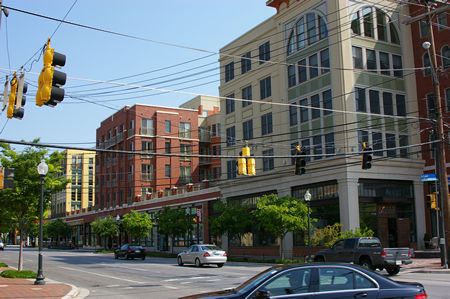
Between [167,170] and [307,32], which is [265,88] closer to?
[307,32]

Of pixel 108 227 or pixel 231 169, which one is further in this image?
pixel 108 227

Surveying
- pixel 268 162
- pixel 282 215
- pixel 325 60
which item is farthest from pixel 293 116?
pixel 282 215

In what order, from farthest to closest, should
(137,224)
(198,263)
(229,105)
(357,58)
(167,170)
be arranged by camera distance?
(167,170) < (137,224) < (229,105) < (357,58) < (198,263)

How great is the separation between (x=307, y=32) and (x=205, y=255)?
19.2 metres

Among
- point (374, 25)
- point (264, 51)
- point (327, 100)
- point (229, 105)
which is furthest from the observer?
point (229, 105)

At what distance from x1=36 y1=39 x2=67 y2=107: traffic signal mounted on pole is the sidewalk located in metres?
7.75

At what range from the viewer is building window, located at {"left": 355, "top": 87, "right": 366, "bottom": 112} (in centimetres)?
3394

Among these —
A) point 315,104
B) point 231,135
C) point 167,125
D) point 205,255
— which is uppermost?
point 167,125

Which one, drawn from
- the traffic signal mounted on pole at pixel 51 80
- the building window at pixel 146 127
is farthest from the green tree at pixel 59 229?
the traffic signal mounted on pole at pixel 51 80

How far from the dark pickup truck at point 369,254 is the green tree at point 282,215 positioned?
727cm

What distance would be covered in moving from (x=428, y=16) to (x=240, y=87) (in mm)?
21608

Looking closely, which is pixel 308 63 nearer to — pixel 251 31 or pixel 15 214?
pixel 251 31

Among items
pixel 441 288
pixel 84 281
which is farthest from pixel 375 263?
pixel 84 281

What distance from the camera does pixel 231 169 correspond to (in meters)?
45.5
